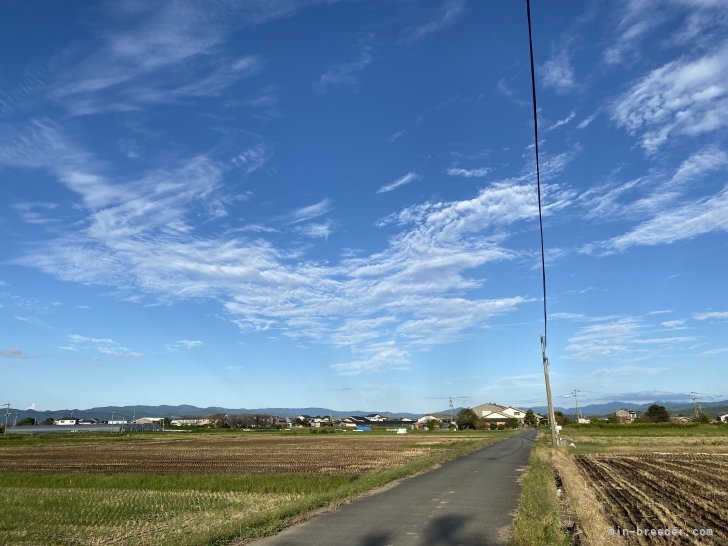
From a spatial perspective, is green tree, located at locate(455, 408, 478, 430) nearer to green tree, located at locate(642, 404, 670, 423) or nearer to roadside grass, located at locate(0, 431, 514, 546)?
green tree, located at locate(642, 404, 670, 423)

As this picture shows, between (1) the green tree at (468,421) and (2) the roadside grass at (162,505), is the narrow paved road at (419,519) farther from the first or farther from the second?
(1) the green tree at (468,421)

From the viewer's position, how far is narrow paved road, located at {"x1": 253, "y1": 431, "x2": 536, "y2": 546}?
1005cm

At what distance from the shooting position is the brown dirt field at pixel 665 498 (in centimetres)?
1178

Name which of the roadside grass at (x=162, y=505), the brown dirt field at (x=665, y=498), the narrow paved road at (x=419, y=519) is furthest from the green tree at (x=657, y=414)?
the narrow paved road at (x=419, y=519)

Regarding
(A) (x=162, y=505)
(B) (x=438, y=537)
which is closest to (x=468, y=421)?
(A) (x=162, y=505)

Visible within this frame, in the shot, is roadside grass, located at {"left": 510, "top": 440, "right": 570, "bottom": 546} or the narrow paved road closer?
roadside grass, located at {"left": 510, "top": 440, "right": 570, "bottom": 546}

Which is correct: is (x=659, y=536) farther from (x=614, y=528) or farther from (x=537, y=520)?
(x=537, y=520)

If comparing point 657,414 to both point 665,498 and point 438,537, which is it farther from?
point 438,537

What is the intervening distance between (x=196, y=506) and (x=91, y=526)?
3.53 meters

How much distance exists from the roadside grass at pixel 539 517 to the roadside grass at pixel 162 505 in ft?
16.8

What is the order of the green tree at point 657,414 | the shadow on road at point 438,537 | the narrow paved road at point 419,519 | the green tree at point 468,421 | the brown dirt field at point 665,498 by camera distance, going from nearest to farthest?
the shadow on road at point 438,537 → the narrow paved road at point 419,519 → the brown dirt field at point 665,498 → the green tree at point 657,414 → the green tree at point 468,421

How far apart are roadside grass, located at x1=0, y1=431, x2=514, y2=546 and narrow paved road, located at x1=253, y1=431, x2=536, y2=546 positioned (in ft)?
3.08

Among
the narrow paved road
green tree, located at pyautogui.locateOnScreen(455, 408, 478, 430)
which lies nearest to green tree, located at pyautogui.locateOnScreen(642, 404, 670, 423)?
green tree, located at pyautogui.locateOnScreen(455, 408, 478, 430)

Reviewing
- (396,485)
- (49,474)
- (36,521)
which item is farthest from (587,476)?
(49,474)
